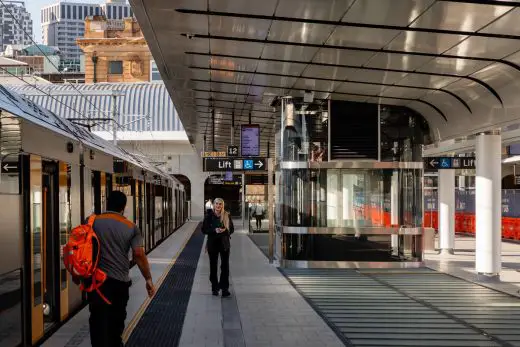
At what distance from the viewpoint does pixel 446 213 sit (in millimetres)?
19422

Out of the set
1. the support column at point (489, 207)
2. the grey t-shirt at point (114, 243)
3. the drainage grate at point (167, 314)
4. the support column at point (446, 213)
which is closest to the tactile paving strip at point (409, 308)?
the support column at point (489, 207)

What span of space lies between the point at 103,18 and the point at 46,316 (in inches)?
2853

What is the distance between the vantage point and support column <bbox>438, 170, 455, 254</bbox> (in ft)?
62.6

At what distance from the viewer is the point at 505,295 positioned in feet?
37.5

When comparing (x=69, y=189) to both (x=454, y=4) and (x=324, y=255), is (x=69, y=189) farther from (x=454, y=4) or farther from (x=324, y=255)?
(x=324, y=255)

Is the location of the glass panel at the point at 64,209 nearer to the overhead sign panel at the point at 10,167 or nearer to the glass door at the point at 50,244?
the glass door at the point at 50,244

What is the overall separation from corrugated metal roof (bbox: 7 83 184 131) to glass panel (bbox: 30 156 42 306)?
41796 mm

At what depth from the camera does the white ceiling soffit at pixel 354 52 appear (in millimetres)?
8199

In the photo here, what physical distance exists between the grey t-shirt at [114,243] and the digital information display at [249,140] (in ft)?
42.1

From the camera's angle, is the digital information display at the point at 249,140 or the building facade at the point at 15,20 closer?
A: the building facade at the point at 15,20

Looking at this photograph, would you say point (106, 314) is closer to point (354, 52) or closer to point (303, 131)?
point (354, 52)

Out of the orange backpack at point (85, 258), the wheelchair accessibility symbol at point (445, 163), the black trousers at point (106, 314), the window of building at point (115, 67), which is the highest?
the window of building at point (115, 67)

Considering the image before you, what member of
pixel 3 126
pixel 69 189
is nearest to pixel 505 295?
pixel 69 189

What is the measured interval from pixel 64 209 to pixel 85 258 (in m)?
2.84
